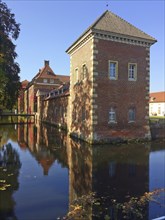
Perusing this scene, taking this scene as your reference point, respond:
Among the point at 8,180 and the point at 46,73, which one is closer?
the point at 8,180

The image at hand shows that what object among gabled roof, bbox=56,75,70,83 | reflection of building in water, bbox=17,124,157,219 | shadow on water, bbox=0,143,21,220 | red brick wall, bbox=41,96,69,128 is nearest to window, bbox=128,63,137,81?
reflection of building in water, bbox=17,124,157,219

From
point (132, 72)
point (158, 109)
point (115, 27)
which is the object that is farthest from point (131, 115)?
point (158, 109)

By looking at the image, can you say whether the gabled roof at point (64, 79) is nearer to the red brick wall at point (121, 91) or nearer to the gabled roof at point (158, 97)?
the gabled roof at point (158, 97)

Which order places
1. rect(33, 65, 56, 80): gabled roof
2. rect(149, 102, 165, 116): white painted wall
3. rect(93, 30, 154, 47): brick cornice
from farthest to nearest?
rect(149, 102, 165, 116): white painted wall, rect(33, 65, 56, 80): gabled roof, rect(93, 30, 154, 47): brick cornice

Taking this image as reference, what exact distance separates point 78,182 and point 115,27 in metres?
14.8

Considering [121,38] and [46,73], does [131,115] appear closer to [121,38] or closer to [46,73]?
[121,38]

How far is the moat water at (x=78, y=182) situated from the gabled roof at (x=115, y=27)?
9.88 meters

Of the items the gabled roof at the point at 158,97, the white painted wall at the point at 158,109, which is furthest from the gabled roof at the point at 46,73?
the white painted wall at the point at 158,109

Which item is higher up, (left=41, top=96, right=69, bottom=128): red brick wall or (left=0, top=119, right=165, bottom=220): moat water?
(left=41, top=96, right=69, bottom=128): red brick wall

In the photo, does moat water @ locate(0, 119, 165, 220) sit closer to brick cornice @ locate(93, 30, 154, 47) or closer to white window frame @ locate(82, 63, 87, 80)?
white window frame @ locate(82, 63, 87, 80)

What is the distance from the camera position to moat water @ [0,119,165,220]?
6.62m

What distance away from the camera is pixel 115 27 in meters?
19.9

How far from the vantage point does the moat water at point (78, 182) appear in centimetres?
662

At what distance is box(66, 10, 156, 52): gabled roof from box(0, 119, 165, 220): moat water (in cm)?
988
